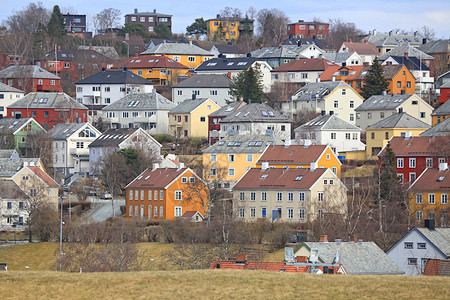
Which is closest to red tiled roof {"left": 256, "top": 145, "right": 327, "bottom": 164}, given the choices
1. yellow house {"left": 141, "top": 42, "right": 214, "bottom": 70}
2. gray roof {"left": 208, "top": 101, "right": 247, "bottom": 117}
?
gray roof {"left": 208, "top": 101, "right": 247, "bottom": 117}

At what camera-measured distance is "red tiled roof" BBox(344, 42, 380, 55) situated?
15038 cm

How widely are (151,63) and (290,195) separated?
2366 inches

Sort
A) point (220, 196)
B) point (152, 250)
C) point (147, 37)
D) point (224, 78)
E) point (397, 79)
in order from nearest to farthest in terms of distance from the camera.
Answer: point (152, 250), point (220, 196), point (397, 79), point (224, 78), point (147, 37)

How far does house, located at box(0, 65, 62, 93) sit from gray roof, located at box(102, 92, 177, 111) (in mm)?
13036

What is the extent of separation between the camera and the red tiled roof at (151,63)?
Answer: 456 feet

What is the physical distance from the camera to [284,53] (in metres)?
140

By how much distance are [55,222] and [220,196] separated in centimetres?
1385

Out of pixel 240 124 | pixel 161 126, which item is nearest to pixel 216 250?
pixel 240 124

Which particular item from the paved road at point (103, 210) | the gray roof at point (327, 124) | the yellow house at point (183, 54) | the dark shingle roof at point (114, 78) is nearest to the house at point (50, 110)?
the dark shingle roof at point (114, 78)

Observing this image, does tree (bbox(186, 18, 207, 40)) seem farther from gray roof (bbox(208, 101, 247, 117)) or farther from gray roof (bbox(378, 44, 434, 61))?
gray roof (bbox(208, 101, 247, 117))

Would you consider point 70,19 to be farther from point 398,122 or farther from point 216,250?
point 216,250

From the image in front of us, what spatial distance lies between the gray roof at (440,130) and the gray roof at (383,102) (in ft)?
43.1

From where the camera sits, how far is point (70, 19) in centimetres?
19450

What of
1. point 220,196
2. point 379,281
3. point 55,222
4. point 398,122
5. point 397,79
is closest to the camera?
point 379,281
